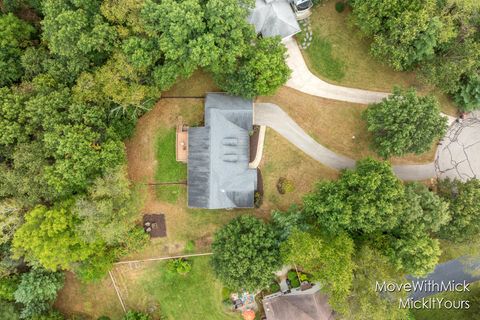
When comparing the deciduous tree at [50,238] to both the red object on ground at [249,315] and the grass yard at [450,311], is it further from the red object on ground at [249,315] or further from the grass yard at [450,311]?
the grass yard at [450,311]

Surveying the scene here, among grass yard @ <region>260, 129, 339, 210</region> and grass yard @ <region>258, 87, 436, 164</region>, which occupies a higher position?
grass yard @ <region>258, 87, 436, 164</region>

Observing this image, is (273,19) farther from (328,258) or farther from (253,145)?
(328,258)

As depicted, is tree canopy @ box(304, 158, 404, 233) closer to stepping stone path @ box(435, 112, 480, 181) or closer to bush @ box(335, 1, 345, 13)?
stepping stone path @ box(435, 112, 480, 181)

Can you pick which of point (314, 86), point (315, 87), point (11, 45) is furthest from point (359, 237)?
point (11, 45)

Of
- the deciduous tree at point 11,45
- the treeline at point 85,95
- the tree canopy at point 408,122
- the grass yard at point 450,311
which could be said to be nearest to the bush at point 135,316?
the treeline at point 85,95

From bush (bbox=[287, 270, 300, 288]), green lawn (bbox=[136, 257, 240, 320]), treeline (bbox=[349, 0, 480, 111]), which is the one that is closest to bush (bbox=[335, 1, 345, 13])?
treeline (bbox=[349, 0, 480, 111])

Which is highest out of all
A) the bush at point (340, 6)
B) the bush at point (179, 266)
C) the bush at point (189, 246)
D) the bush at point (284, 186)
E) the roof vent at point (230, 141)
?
the bush at point (340, 6)
